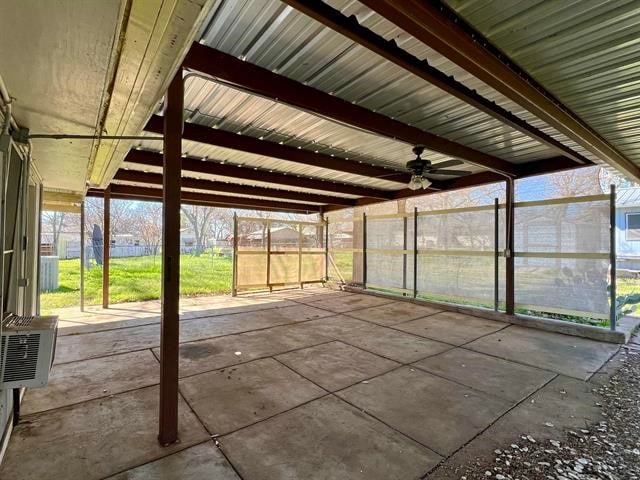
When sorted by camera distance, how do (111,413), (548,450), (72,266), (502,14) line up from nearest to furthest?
(502,14) → (548,450) → (111,413) → (72,266)

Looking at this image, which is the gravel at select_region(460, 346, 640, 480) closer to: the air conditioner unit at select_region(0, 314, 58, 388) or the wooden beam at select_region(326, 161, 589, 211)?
the air conditioner unit at select_region(0, 314, 58, 388)

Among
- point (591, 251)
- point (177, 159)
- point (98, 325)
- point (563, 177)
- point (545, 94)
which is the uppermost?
point (563, 177)

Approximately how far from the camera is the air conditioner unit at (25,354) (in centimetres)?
187

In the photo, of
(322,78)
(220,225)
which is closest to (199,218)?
(220,225)

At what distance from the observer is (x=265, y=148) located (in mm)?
4160

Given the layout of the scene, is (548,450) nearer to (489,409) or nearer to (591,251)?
(489,409)

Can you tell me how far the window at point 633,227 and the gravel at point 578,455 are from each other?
1262cm

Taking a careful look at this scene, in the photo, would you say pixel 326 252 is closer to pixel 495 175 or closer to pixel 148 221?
pixel 495 175

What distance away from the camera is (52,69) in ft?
4.75

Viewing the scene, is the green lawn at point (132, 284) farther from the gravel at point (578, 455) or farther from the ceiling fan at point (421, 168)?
the gravel at point (578, 455)

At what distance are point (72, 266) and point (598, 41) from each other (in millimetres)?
15681

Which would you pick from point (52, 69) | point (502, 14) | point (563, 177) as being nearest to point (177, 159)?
point (52, 69)

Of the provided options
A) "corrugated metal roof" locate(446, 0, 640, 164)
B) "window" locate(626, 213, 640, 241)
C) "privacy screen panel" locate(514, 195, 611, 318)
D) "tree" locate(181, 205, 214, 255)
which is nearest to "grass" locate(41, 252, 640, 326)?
"privacy screen panel" locate(514, 195, 611, 318)

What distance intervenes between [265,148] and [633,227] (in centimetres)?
1434
